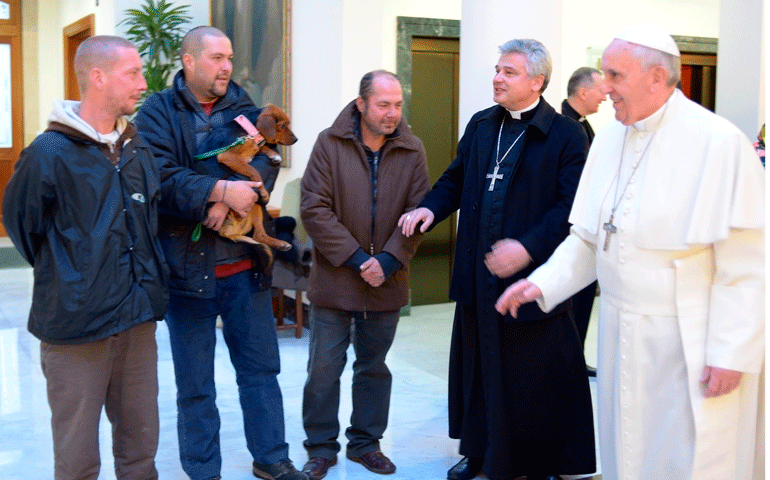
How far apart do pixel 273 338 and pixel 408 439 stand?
1060mm

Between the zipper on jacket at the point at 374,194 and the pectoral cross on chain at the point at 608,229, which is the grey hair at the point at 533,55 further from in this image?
the pectoral cross on chain at the point at 608,229

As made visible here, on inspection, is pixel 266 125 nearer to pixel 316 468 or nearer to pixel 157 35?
pixel 316 468

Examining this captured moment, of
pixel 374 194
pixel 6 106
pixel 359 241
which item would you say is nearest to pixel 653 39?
pixel 374 194

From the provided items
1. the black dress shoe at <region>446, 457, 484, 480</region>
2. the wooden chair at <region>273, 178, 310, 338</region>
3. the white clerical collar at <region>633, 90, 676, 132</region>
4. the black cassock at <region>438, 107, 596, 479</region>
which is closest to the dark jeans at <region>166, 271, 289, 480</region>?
the black dress shoe at <region>446, 457, 484, 480</region>

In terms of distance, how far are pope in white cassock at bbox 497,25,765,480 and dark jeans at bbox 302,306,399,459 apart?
1.43 meters

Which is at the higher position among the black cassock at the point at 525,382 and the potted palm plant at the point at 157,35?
the potted palm plant at the point at 157,35

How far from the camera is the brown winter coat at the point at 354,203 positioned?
3975 mm

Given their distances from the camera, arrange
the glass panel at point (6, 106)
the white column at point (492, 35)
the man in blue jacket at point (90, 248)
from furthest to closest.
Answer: the glass panel at point (6, 106) < the white column at point (492, 35) < the man in blue jacket at point (90, 248)

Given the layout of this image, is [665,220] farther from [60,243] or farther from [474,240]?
[60,243]

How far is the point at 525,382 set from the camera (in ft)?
12.4

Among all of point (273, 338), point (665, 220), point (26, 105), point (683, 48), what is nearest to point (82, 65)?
point (273, 338)

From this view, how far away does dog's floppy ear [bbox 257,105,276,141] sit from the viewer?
3.76 meters

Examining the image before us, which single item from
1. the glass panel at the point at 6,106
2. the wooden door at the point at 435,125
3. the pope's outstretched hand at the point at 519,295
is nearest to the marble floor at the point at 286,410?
the wooden door at the point at 435,125

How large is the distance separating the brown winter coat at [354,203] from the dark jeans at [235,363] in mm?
344
